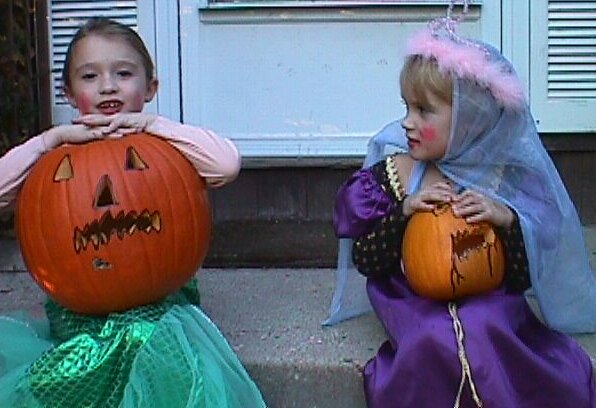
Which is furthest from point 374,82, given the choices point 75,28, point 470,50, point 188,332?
point 188,332

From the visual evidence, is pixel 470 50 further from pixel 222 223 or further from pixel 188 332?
pixel 222 223

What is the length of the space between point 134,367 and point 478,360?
0.76 metres

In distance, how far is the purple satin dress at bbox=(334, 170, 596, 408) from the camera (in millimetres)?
2383

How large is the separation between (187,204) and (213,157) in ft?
0.45

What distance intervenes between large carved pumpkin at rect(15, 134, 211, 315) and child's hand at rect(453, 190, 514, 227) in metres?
0.62

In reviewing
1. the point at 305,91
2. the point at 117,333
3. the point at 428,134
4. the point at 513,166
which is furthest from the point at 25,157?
the point at 305,91

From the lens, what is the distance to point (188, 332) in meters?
2.46

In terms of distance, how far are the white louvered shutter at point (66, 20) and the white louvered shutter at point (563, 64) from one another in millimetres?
1567

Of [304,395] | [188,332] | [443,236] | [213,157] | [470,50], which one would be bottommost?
[304,395]

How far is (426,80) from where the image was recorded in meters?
2.54

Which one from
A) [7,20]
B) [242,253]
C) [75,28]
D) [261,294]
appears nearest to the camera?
[261,294]

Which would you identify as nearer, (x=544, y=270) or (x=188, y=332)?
(x=188, y=332)

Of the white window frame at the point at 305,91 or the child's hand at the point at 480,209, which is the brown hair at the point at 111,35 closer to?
the child's hand at the point at 480,209

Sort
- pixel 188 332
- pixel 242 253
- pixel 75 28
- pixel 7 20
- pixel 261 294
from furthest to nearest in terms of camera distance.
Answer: pixel 75 28 → pixel 7 20 → pixel 242 253 → pixel 261 294 → pixel 188 332
